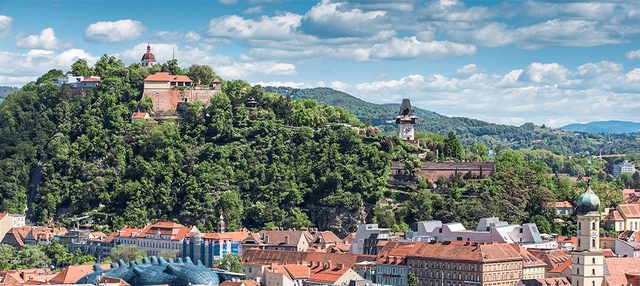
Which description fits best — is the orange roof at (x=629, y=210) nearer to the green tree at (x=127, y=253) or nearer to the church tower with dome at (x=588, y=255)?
the church tower with dome at (x=588, y=255)

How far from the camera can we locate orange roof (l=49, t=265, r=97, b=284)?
9581 centimetres

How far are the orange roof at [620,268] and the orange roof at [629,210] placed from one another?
36.6m

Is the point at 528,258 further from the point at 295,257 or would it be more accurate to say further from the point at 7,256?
the point at 7,256

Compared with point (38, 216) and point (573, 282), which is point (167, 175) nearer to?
point (38, 216)

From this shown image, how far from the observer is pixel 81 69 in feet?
522

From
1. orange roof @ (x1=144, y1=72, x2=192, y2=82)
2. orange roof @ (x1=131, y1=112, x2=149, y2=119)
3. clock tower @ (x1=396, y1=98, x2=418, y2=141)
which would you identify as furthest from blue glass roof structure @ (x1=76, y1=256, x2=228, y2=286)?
orange roof @ (x1=144, y1=72, x2=192, y2=82)

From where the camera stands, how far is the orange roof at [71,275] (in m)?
95.8

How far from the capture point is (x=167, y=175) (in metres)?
134

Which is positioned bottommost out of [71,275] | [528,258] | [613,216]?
[71,275]

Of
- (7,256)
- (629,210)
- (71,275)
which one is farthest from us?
(629,210)

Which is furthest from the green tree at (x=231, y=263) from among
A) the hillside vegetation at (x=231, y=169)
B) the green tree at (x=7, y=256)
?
the green tree at (x=7, y=256)

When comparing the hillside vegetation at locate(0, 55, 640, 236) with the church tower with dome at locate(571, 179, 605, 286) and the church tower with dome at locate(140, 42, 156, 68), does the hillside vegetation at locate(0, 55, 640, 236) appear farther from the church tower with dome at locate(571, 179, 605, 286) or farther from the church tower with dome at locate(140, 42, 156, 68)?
the church tower with dome at locate(571, 179, 605, 286)

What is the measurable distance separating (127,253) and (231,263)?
1299 cm

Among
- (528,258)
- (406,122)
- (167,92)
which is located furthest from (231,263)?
(167,92)
